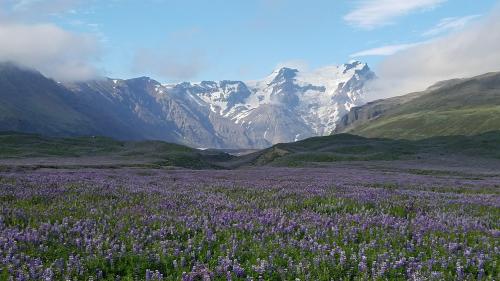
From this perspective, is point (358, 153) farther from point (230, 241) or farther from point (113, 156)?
point (230, 241)

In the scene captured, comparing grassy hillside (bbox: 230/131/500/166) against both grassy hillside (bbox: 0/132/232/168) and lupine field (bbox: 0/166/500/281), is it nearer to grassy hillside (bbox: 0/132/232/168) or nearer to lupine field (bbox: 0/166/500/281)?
grassy hillside (bbox: 0/132/232/168)

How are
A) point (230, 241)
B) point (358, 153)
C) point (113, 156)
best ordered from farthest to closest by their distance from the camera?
1. point (358, 153)
2. point (113, 156)
3. point (230, 241)

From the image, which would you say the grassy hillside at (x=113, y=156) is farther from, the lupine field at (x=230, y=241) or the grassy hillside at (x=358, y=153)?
the lupine field at (x=230, y=241)

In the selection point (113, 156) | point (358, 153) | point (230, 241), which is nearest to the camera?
point (230, 241)

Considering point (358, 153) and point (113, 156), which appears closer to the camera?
point (113, 156)

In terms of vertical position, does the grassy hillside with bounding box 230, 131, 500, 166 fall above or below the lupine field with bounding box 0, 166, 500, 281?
below

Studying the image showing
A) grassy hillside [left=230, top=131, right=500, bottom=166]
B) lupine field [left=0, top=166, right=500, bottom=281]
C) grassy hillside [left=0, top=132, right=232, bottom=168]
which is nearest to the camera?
lupine field [left=0, top=166, right=500, bottom=281]

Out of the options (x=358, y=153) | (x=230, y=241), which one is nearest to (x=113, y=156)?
(x=358, y=153)

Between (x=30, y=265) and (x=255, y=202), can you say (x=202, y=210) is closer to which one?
(x=255, y=202)

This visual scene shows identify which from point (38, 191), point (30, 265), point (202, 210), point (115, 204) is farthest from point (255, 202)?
point (30, 265)

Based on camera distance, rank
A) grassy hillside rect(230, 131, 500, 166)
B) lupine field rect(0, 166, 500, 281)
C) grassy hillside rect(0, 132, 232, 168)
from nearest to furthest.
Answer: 1. lupine field rect(0, 166, 500, 281)
2. grassy hillside rect(0, 132, 232, 168)
3. grassy hillside rect(230, 131, 500, 166)

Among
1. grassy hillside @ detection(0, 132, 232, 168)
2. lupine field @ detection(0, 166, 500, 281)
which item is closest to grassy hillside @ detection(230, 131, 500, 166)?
grassy hillside @ detection(0, 132, 232, 168)

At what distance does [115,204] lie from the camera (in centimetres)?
1208

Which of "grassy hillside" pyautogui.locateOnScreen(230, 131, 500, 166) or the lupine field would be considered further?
"grassy hillside" pyautogui.locateOnScreen(230, 131, 500, 166)
